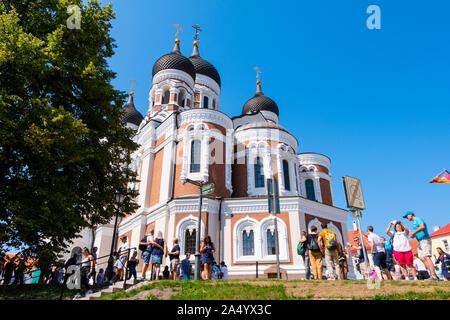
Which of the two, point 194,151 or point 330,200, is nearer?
point 194,151

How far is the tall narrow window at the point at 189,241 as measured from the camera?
20891 mm

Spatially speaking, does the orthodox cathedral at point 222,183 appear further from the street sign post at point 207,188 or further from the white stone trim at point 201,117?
the street sign post at point 207,188

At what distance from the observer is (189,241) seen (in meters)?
21.2

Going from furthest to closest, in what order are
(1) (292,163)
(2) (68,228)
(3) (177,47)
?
(3) (177,47) < (1) (292,163) < (2) (68,228)

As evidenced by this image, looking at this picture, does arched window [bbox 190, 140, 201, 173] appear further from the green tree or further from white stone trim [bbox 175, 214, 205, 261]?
the green tree

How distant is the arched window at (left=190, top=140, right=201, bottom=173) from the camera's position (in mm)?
24663

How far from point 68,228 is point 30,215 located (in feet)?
4.72

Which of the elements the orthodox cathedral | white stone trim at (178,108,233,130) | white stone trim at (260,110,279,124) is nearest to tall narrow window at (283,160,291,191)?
the orthodox cathedral

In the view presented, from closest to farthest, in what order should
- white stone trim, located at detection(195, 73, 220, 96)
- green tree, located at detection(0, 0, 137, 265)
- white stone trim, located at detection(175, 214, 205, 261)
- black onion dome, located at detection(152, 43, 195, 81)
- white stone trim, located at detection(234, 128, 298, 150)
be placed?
1. green tree, located at detection(0, 0, 137, 265)
2. white stone trim, located at detection(175, 214, 205, 261)
3. white stone trim, located at detection(234, 128, 298, 150)
4. black onion dome, located at detection(152, 43, 195, 81)
5. white stone trim, located at detection(195, 73, 220, 96)

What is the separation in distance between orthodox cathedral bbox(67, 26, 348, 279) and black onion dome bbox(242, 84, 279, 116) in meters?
3.41

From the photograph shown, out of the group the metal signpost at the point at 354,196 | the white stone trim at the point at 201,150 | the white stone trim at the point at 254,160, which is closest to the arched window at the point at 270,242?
the white stone trim at the point at 254,160

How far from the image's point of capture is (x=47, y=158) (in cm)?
998

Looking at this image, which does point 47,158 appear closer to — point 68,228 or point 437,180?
point 68,228

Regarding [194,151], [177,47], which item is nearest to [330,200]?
[194,151]
